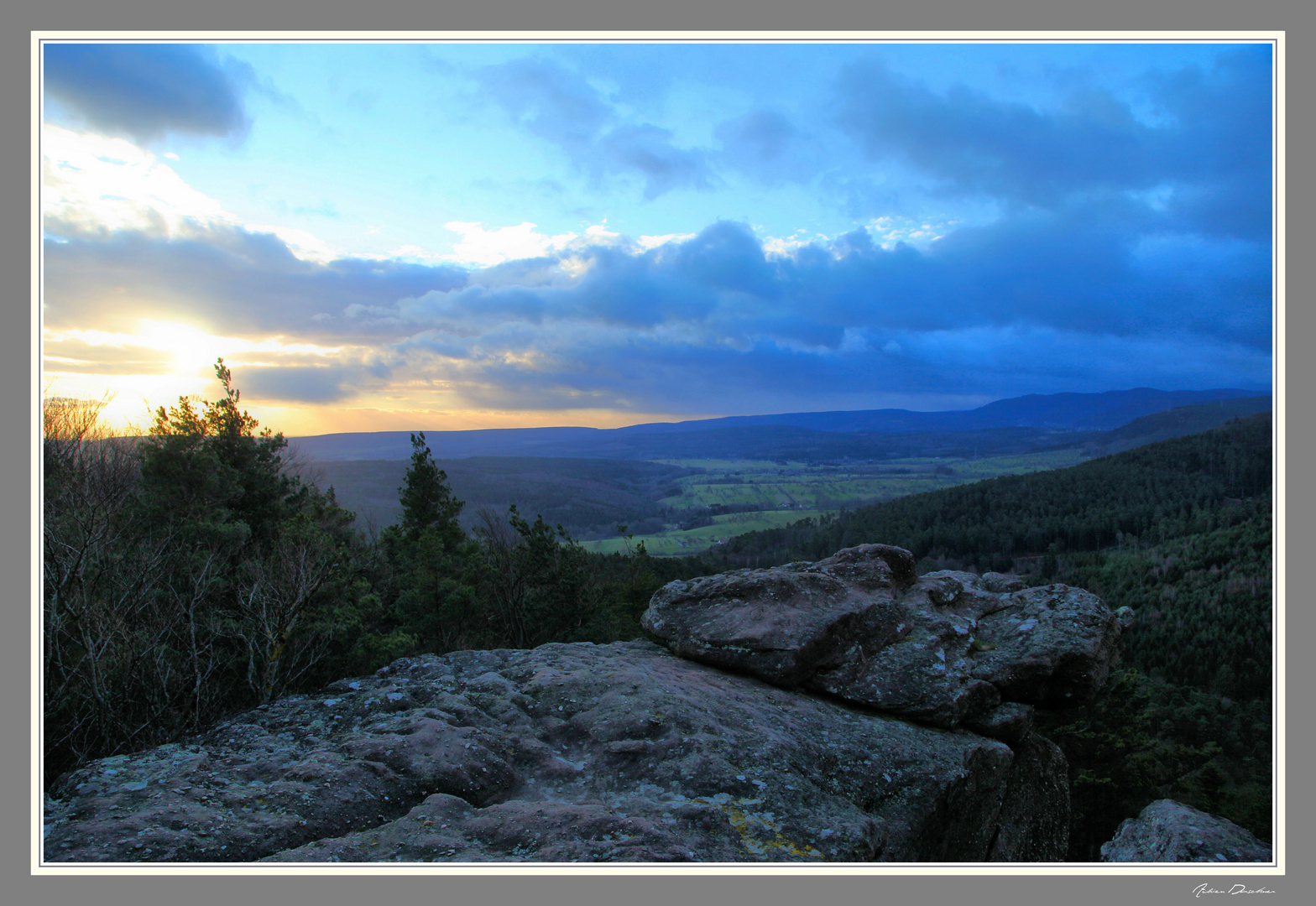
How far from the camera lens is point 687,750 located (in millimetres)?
6418

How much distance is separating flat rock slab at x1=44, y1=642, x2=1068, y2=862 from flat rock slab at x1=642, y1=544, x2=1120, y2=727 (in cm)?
44

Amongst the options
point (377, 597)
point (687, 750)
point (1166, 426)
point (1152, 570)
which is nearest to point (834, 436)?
point (1166, 426)

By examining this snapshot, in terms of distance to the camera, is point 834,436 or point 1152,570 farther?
point 834,436

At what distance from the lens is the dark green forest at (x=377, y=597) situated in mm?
10164

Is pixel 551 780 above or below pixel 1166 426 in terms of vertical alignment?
below

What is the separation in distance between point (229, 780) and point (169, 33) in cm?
790

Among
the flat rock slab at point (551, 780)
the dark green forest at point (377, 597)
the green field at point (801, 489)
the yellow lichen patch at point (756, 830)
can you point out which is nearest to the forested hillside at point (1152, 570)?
the dark green forest at point (377, 597)

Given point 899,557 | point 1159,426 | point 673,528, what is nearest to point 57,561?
point 899,557

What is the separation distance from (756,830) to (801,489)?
97.2 meters

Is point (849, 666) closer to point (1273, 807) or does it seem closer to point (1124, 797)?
point (1273, 807)

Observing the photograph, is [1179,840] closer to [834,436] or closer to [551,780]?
[551,780]

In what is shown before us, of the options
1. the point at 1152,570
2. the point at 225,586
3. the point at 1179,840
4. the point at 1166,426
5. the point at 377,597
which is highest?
the point at 1166,426

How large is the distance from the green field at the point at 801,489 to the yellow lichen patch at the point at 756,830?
49676mm

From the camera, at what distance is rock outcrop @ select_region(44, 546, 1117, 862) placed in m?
5.01
